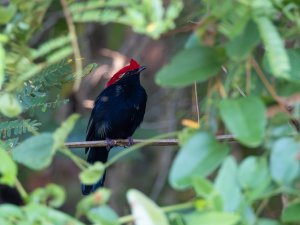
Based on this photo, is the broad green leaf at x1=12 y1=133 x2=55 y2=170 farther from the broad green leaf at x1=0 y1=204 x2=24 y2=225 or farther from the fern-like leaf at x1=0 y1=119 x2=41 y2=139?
the fern-like leaf at x1=0 y1=119 x2=41 y2=139

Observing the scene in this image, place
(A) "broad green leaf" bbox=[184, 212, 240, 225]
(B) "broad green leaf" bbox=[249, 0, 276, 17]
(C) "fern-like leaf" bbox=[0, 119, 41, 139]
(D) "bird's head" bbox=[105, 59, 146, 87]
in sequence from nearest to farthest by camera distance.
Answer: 1. (A) "broad green leaf" bbox=[184, 212, 240, 225]
2. (B) "broad green leaf" bbox=[249, 0, 276, 17]
3. (C) "fern-like leaf" bbox=[0, 119, 41, 139]
4. (D) "bird's head" bbox=[105, 59, 146, 87]

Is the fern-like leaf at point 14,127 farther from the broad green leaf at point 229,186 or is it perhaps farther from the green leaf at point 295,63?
the broad green leaf at point 229,186

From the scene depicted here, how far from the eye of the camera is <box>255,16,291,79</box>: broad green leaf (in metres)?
1.23

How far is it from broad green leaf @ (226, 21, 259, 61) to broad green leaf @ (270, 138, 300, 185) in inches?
6.1

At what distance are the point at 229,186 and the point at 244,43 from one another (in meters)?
0.24

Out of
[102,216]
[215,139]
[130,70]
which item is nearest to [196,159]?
[215,139]

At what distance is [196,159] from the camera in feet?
4.17

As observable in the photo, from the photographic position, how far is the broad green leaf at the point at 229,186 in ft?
4.00

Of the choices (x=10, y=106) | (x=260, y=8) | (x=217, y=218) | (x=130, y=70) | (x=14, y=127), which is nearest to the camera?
(x=217, y=218)

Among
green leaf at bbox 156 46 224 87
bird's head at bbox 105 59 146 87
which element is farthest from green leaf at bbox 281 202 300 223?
bird's head at bbox 105 59 146 87

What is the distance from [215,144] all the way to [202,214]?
16 cm

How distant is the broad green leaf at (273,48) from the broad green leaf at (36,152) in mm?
408

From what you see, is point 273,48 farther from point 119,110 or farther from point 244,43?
point 119,110

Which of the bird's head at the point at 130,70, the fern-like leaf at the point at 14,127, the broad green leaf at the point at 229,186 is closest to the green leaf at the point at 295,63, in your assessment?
the broad green leaf at the point at 229,186
